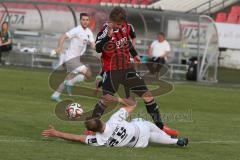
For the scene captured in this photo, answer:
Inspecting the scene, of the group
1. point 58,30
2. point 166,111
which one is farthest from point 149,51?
point 166,111

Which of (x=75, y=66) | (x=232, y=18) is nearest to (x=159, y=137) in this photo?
(x=75, y=66)

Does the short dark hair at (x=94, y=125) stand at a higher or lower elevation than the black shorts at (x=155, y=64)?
higher

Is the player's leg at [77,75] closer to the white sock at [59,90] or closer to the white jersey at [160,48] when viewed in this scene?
the white sock at [59,90]

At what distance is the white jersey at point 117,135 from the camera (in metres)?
12.4

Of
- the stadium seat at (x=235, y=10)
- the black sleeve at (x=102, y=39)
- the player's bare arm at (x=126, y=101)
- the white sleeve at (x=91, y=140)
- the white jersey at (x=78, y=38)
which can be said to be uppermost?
the stadium seat at (x=235, y=10)

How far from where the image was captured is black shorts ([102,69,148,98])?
46.3 feet

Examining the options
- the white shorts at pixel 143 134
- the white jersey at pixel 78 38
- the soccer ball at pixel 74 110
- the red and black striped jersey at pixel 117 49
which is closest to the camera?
the white shorts at pixel 143 134

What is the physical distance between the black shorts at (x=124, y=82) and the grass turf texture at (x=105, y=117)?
3.80 ft

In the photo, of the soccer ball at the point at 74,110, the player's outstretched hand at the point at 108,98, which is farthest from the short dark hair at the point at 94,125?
the soccer ball at the point at 74,110

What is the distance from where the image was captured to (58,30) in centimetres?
3766

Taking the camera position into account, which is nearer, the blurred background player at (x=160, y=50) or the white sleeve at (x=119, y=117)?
the white sleeve at (x=119, y=117)

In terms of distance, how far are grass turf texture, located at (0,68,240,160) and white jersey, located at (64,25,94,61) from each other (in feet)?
4.39

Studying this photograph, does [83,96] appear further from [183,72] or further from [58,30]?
[58,30]

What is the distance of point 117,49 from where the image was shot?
14211 mm
